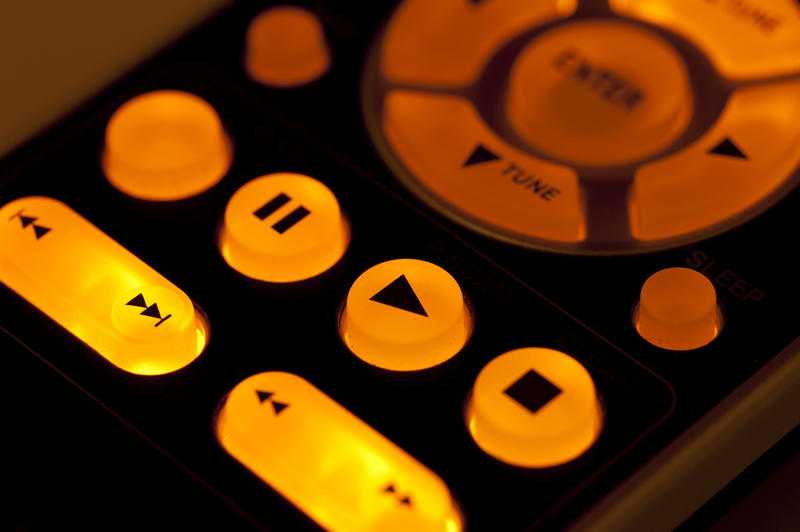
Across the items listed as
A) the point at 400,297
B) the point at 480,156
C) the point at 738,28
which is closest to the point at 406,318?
the point at 400,297

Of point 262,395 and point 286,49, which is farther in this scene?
point 286,49

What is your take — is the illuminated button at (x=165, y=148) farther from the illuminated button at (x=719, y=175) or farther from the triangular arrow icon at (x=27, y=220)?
the illuminated button at (x=719, y=175)

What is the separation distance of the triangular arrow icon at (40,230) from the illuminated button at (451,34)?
18cm

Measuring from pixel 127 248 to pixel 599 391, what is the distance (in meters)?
0.22

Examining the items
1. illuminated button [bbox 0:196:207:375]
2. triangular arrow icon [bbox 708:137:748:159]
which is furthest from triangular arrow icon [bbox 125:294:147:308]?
triangular arrow icon [bbox 708:137:748:159]

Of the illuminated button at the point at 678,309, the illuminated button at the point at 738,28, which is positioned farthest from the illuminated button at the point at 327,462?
the illuminated button at the point at 738,28

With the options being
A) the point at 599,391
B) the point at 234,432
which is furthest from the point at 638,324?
the point at 234,432

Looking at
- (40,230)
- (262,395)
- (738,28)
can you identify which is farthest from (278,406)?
(738,28)

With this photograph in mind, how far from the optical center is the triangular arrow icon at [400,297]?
1.65ft

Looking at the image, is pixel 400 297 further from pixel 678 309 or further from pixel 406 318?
pixel 678 309

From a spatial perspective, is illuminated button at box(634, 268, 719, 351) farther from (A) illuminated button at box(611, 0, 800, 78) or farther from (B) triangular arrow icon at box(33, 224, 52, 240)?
(B) triangular arrow icon at box(33, 224, 52, 240)

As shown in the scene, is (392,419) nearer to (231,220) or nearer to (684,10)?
(231,220)

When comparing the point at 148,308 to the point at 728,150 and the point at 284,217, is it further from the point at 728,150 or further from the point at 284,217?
the point at 728,150

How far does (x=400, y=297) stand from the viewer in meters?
0.51
